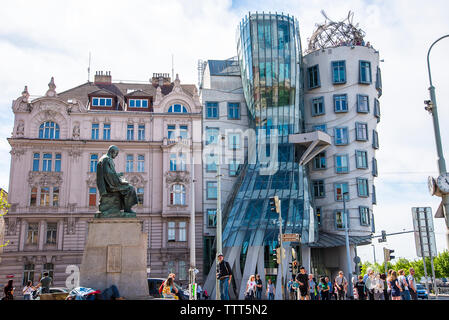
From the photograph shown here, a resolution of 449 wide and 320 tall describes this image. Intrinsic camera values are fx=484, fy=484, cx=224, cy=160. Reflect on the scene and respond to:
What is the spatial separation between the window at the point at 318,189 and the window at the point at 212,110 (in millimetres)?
11516

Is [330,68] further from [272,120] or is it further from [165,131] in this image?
[165,131]

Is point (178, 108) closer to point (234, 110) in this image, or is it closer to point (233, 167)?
point (234, 110)

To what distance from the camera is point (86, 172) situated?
143 ft

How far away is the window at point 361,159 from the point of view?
147ft

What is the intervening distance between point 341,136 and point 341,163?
2.61 meters

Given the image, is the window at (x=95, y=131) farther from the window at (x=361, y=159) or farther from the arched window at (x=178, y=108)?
the window at (x=361, y=159)

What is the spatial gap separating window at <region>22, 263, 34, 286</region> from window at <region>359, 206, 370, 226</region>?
28.9 metres

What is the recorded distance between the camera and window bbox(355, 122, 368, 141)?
149 feet

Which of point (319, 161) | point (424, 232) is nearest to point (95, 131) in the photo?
point (319, 161)

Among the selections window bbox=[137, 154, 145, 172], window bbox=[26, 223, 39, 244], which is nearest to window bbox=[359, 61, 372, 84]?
window bbox=[137, 154, 145, 172]

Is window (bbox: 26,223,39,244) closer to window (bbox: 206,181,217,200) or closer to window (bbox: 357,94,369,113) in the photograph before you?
window (bbox: 206,181,217,200)

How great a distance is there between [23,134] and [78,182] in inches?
251

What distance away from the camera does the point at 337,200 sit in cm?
4450

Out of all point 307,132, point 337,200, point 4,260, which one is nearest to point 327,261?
point 337,200
